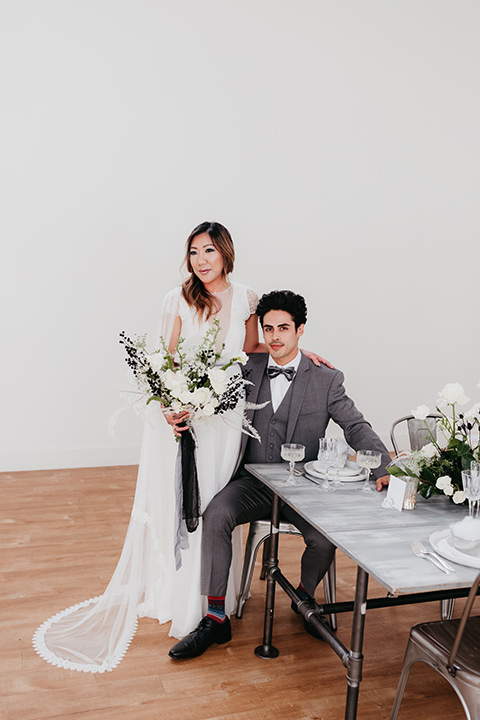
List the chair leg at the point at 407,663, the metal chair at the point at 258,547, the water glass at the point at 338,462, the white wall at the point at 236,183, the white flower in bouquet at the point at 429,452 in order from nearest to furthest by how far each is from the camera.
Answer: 1. the chair leg at the point at 407,663
2. the white flower in bouquet at the point at 429,452
3. the water glass at the point at 338,462
4. the metal chair at the point at 258,547
5. the white wall at the point at 236,183

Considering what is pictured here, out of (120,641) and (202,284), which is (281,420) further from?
(120,641)

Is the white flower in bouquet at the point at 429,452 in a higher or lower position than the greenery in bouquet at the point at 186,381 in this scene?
lower

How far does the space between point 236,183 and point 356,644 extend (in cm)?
439

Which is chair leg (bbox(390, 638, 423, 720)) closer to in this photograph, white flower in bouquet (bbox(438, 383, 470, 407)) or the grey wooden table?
the grey wooden table

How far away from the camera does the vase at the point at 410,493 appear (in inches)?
84.0

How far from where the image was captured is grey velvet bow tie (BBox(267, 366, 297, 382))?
2789 millimetres

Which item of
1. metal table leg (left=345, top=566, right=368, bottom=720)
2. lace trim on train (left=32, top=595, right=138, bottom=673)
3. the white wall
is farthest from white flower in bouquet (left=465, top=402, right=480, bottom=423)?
the white wall

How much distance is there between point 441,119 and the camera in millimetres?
6129

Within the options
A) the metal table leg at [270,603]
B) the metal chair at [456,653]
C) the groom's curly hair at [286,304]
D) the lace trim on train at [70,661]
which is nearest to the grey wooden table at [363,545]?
the metal table leg at [270,603]

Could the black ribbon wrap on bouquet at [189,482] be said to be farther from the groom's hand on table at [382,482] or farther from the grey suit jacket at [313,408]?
the groom's hand on table at [382,482]

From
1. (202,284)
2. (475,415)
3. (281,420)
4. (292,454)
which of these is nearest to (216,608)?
(292,454)

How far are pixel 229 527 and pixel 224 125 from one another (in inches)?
156

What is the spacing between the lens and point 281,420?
276 centimetres

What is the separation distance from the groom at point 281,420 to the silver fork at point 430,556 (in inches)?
28.3
